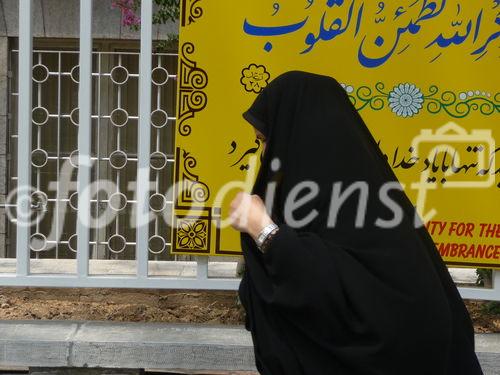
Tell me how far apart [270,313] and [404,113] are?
159cm

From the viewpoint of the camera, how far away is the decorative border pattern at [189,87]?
10.0 ft

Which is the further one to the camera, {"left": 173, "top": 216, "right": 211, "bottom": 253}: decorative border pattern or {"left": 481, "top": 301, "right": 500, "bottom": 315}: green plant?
{"left": 481, "top": 301, "right": 500, "bottom": 315}: green plant

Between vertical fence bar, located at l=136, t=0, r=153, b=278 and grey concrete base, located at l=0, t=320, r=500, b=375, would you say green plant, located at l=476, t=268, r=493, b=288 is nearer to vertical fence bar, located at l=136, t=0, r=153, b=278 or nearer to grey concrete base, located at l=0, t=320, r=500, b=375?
grey concrete base, located at l=0, t=320, r=500, b=375

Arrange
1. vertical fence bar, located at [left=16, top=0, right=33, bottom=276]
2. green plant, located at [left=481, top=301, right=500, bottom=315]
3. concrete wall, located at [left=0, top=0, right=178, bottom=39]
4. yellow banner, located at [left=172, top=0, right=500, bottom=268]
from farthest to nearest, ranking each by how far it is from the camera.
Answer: concrete wall, located at [left=0, top=0, right=178, bottom=39]
green plant, located at [left=481, top=301, right=500, bottom=315]
vertical fence bar, located at [left=16, top=0, right=33, bottom=276]
yellow banner, located at [left=172, top=0, right=500, bottom=268]

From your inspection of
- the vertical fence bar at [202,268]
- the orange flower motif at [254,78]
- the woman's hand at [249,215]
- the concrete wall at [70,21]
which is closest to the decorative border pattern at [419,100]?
the orange flower motif at [254,78]

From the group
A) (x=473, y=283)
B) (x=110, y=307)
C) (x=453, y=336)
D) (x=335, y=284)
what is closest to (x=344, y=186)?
(x=335, y=284)

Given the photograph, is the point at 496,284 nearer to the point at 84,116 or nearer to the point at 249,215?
the point at 249,215

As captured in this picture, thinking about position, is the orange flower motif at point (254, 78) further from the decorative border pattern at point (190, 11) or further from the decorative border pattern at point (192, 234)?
the decorative border pattern at point (192, 234)

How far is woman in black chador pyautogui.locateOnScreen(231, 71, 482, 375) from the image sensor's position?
160 centimetres

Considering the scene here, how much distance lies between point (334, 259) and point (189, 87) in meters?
1.65

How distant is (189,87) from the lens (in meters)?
3.07

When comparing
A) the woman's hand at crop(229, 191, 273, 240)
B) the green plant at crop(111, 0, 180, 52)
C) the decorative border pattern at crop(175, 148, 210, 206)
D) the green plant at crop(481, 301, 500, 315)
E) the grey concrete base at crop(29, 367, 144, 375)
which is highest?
the green plant at crop(111, 0, 180, 52)

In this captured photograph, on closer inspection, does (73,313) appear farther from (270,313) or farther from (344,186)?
(344,186)

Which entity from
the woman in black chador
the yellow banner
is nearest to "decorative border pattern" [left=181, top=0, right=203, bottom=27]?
the yellow banner
